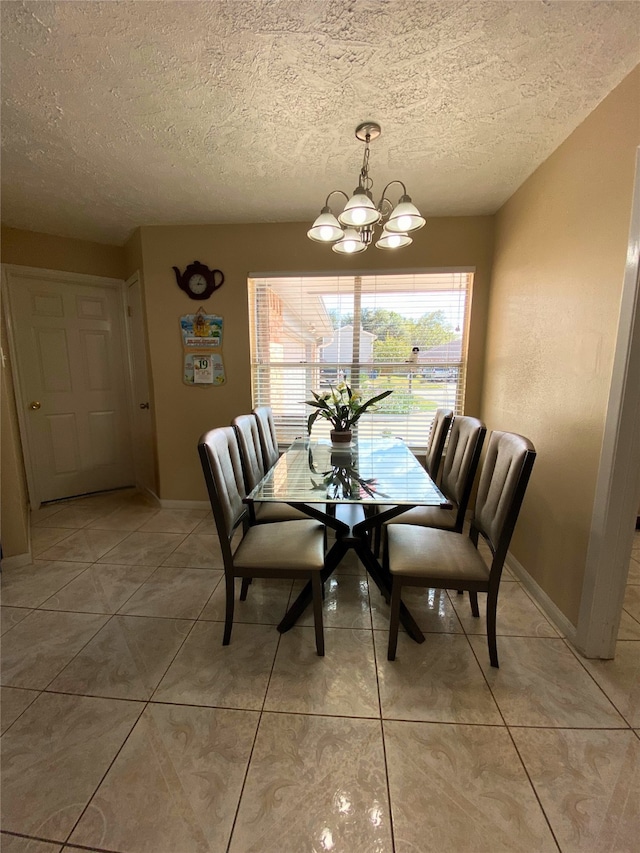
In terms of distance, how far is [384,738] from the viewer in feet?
3.78

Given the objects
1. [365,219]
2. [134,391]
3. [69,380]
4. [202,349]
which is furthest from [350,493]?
[69,380]

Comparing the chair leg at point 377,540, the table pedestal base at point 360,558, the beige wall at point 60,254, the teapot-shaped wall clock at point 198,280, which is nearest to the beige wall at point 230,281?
the teapot-shaped wall clock at point 198,280

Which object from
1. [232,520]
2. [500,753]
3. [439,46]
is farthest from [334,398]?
[500,753]

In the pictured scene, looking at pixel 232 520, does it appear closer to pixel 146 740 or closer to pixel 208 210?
pixel 146 740

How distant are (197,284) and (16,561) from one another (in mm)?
2327

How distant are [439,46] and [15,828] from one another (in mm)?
2798

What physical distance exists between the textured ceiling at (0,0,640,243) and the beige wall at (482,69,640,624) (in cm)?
17

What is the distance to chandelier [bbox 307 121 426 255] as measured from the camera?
1.43 meters

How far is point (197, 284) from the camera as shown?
277 cm

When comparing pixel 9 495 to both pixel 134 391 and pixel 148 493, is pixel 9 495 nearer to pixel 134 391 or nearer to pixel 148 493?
pixel 148 493

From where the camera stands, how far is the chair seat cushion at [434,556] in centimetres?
139

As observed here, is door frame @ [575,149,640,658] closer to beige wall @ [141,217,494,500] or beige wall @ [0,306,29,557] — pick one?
beige wall @ [141,217,494,500]

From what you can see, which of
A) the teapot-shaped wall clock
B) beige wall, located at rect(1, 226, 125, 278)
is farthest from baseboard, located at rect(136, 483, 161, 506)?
beige wall, located at rect(1, 226, 125, 278)

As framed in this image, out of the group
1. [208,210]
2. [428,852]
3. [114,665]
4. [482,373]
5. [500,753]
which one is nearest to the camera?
[428,852]
